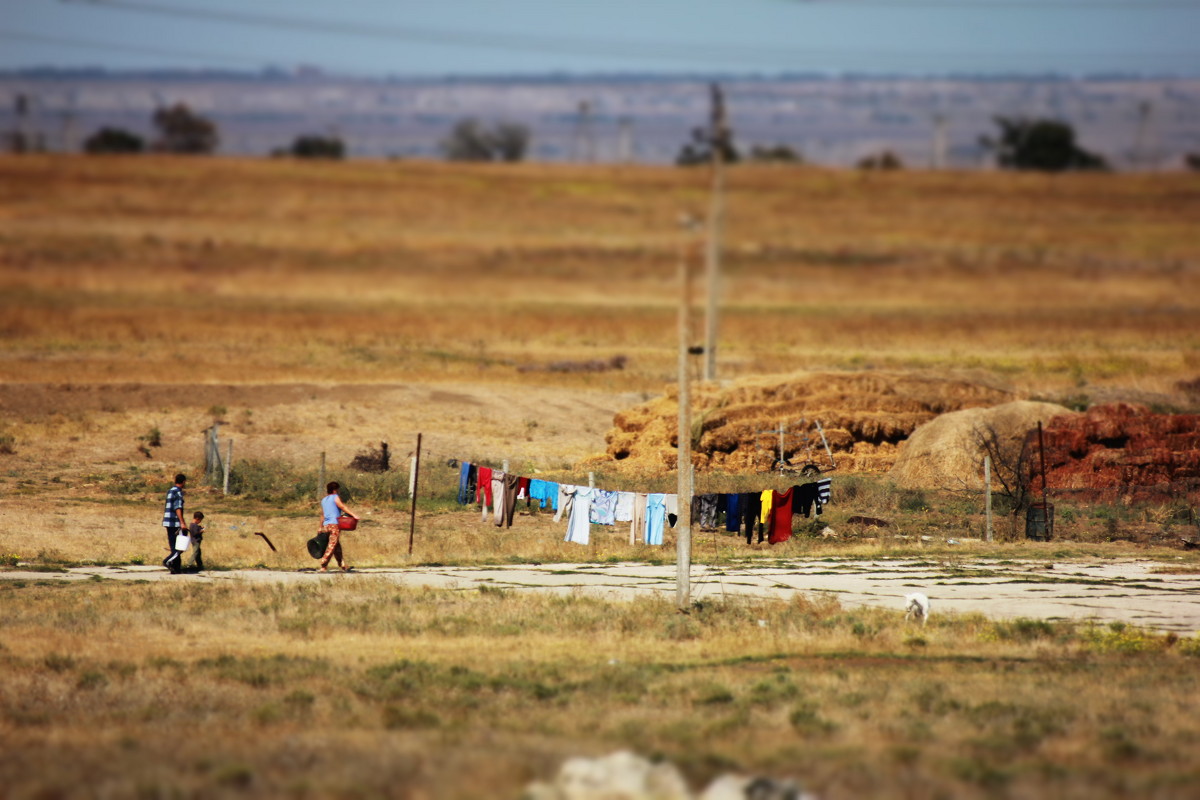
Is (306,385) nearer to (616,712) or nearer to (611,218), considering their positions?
(616,712)

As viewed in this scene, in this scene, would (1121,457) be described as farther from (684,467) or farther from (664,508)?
(684,467)

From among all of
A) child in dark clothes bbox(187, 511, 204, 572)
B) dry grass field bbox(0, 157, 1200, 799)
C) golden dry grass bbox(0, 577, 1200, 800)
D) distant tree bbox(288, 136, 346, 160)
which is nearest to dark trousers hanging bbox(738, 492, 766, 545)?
dry grass field bbox(0, 157, 1200, 799)

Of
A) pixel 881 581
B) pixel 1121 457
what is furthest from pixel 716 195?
pixel 1121 457

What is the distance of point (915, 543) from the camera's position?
29.8 m

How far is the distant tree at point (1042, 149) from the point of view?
173750mm

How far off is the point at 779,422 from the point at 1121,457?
343 inches

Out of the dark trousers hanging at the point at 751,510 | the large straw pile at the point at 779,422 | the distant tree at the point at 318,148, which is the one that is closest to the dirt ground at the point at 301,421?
the large straw pile at the point at 779,422

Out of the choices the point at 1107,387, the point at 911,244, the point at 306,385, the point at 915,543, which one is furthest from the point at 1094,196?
the point at 915,543

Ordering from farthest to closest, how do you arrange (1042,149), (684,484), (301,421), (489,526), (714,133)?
(1042,149), (301,421), (489,526), (714,133), (684,484)

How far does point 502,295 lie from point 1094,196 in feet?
218

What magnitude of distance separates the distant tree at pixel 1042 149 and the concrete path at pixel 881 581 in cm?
15505

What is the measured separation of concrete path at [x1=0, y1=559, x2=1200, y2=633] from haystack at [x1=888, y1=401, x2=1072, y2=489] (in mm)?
8425

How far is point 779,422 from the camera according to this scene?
3934 centimetres

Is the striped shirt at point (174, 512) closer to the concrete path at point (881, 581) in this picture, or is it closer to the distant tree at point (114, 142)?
the concrete path at point (881, 581)
